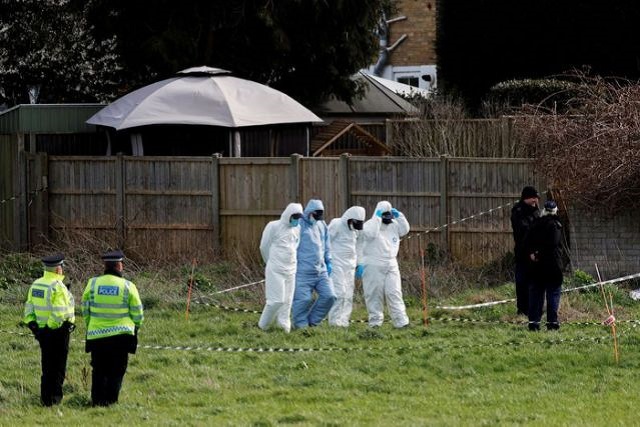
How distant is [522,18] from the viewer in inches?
1212

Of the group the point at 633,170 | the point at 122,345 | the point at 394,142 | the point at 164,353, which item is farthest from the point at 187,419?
the point at 394,142

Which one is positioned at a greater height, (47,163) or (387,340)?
(47,163)

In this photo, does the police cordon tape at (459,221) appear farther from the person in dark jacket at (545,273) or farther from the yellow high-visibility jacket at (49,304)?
the yellow high-visibility jacket at (49,304)

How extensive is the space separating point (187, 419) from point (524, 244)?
570cm

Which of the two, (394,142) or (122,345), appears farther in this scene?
(394,142)

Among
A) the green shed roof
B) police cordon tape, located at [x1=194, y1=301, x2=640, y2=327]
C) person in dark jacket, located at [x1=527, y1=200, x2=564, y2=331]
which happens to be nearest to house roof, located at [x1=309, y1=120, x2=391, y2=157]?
the green shed roof

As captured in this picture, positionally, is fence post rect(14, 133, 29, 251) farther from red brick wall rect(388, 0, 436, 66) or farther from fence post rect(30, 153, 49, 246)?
red brick wall rect(388, 0, 436, 66)

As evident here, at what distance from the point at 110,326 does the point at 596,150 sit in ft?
31.8

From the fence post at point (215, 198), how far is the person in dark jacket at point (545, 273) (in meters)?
7.24

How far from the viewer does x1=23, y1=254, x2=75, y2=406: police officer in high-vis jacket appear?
12906 millimetres

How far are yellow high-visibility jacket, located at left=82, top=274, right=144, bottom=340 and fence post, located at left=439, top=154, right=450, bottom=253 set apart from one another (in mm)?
9339

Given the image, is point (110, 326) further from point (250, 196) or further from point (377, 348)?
point (250, 196)

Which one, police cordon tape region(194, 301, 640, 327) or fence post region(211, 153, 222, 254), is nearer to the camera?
police cordon tape region(194, 301, 640, 327)

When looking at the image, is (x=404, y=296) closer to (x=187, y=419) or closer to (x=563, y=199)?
(x=563, y=199)
